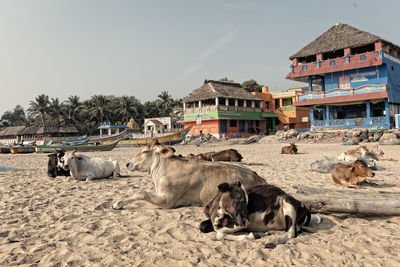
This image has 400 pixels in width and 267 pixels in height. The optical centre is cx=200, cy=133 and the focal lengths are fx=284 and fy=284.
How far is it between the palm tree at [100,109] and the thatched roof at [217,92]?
1162 inches

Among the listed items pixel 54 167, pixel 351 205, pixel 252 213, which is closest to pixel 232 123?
pixel 54 167

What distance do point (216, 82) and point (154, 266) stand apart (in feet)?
138

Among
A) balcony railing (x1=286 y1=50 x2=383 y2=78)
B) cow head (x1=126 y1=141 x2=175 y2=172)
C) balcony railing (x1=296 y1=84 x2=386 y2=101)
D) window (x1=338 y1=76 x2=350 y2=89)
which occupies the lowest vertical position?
cow head (x1=126 y1=141 x2=175 y2=172)

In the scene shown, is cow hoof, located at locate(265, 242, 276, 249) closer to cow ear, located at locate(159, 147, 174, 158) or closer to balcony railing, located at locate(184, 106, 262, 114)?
cow ear, located at locate(159, 147, 174, 158)

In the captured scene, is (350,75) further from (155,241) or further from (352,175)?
(155,241)

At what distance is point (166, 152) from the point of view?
5.61 m

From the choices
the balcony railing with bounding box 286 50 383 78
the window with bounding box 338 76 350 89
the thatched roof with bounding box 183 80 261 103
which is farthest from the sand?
the thatched roof with bounding box 183 80 261 103

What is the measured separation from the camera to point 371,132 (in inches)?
1041

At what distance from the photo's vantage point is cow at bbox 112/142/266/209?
5277mm

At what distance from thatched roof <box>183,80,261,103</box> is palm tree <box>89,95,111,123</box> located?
1162 inches

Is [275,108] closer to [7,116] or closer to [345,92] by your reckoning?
[345,92]

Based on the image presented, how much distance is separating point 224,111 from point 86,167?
32.2m

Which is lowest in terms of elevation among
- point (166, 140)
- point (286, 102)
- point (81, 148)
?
point (81, 148)

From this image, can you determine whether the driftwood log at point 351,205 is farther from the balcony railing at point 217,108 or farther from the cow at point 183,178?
the balcony railing at point 217,108
